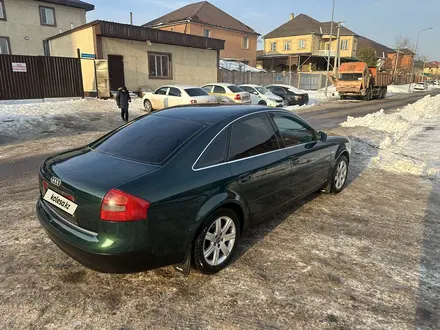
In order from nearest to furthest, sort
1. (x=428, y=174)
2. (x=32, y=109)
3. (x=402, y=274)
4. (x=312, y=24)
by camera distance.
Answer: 1. (x=402, y=274)
2. (x=428, y=174)
3. (x=32, y=109)
4. (x=312, y=24)

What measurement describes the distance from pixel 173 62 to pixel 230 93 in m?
7.65

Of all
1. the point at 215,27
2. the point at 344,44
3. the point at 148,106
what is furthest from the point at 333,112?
the point at 344,44

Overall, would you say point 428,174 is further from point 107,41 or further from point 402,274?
point 107,41

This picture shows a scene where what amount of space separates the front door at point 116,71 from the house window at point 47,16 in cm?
1363

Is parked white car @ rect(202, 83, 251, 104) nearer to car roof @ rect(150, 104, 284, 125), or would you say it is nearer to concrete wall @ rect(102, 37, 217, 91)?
concrete wall @ rect(102, 37, 217, 91)

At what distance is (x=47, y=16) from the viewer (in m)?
28.8

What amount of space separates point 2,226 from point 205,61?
2320 centimetres

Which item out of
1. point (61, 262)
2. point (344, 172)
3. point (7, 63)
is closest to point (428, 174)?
point (344, 172)

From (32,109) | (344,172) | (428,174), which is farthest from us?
(32,109)

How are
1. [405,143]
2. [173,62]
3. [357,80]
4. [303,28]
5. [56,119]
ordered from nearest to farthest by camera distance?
1. [405,143]
2. [56,119]
3. [173,62]
4. [357,80]
5. [303,28]

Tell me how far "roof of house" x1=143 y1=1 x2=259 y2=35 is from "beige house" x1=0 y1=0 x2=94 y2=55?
14131mm

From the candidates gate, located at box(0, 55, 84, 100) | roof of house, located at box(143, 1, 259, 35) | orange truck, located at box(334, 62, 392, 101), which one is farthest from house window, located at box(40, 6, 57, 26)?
orange truck, located at box(334, 62, 392, 101)

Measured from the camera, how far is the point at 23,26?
27.6m

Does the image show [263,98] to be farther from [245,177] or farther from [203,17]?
[203,17]
